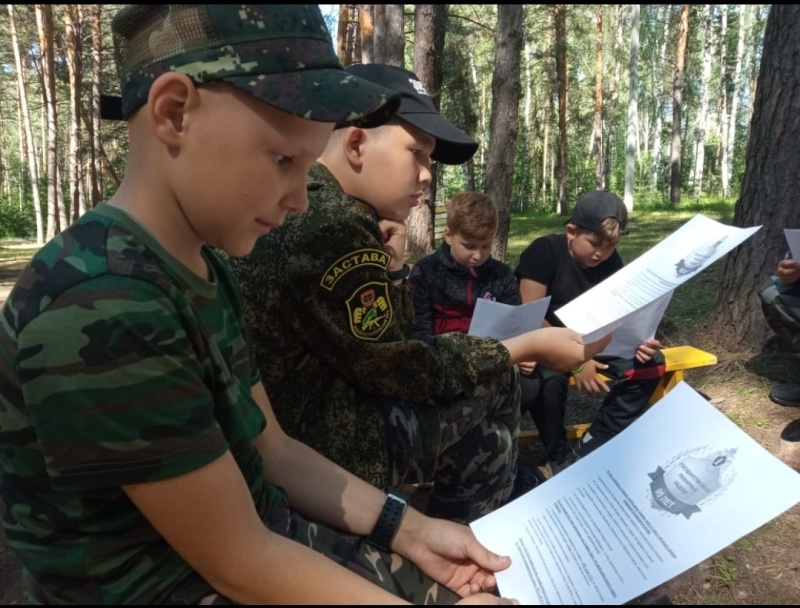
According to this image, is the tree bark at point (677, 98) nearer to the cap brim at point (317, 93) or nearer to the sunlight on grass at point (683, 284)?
the sunlight on grass at point (683, 284)

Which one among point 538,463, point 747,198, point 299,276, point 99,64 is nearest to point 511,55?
point 747,198

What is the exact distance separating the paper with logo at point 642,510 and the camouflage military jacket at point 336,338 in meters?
0.38

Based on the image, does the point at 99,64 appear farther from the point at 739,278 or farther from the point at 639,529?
the point at 639,529

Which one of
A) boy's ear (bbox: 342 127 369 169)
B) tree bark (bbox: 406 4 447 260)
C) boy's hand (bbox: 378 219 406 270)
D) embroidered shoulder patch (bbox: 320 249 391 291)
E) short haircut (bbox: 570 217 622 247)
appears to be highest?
tree bark (bbox: 406 4 447 260)

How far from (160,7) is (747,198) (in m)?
3.36

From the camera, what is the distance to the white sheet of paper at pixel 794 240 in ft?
7.79

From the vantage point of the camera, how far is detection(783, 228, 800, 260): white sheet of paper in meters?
2.37

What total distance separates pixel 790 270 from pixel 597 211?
871 millimetres

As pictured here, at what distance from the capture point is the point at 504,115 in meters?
5.51

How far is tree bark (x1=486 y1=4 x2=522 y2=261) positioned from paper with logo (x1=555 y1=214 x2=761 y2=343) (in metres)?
3.33

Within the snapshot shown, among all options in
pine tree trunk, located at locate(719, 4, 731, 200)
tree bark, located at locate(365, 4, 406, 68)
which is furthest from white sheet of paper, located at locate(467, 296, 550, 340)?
pine tree trunk, located at locate(719, 4, 731, 200)

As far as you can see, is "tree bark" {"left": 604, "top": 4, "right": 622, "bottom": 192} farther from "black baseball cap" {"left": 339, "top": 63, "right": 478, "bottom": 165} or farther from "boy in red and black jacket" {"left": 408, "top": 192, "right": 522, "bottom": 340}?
"black baseball cap" {"left": 339, "top": 63, "right": 478, "bottom": 165}

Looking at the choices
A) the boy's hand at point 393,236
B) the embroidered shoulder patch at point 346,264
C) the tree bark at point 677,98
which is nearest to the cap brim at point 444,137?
the boy's hand at point 393,236

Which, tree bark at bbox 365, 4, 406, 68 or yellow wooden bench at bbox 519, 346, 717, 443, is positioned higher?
tree bark at bbox 365, 4, 406, 68
